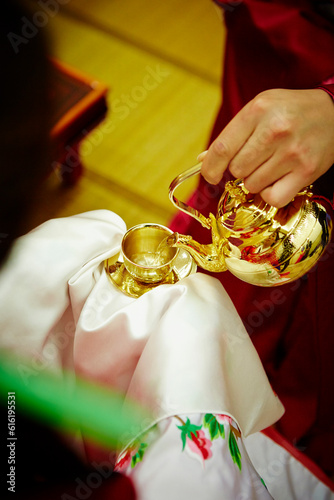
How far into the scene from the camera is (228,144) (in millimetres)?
628

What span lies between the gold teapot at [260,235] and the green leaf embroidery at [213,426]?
230mm

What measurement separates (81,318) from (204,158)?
0.27 meters

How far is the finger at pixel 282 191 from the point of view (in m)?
0.63

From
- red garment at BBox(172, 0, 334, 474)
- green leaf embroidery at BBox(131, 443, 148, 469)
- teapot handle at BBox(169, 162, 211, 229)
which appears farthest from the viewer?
red garment at BBox(172, 0, 334, 474)

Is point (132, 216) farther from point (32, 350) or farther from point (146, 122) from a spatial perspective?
point (32, 350)

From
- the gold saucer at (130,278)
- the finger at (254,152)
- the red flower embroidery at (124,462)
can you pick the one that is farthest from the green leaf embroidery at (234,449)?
the finger at (254,152)

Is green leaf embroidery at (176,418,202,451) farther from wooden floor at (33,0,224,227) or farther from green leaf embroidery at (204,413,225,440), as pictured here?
wooden floor at (33,0,224,227)

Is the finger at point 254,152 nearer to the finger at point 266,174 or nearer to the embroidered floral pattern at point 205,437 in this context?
the finger at point 266,174

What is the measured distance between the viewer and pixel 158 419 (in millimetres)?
526

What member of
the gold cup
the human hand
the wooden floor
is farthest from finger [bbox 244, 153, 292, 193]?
the wooden floor

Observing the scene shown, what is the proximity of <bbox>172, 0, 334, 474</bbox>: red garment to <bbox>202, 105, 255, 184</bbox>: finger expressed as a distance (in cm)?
33

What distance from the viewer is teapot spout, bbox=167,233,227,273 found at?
67cm

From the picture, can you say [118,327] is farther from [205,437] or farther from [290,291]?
[290,291]

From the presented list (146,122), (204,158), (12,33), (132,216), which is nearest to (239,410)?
(204,158)
